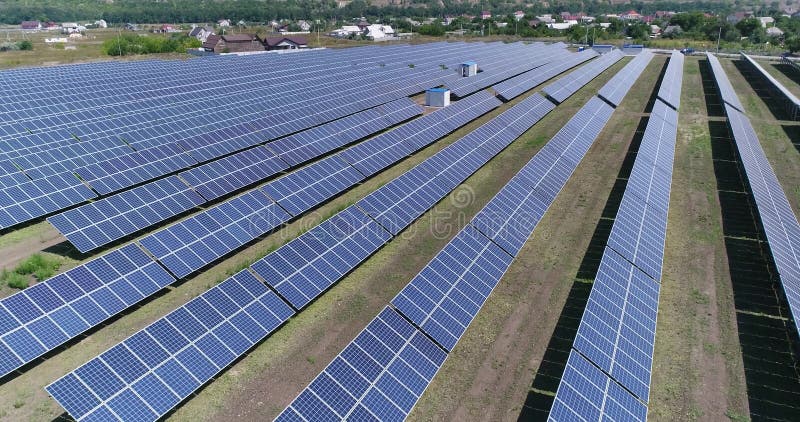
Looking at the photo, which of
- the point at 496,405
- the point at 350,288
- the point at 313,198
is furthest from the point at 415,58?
the point at 496,405

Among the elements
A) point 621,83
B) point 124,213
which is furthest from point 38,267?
point 621,83

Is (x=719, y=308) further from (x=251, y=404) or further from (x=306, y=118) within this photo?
(x=306, y=118)

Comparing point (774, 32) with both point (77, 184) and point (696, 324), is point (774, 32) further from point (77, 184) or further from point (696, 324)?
point (77, 184)

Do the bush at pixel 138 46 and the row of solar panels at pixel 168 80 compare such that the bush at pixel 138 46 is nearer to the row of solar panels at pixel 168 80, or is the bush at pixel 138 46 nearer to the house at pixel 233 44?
the house at pixel 233 44

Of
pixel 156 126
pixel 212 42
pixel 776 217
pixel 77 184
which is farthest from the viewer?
pixel 212 42

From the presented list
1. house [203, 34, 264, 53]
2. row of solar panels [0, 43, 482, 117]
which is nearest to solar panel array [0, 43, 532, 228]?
row of solar panels [0, 43, 482, 117]
